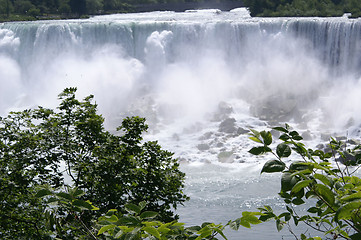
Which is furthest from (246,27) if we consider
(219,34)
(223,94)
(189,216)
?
(189,216)

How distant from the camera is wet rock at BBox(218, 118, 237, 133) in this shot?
1983 cm

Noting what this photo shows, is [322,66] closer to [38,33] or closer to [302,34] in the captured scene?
[302,34]

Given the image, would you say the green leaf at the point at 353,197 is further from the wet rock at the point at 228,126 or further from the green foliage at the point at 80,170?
the wet rock at the point at 228,126

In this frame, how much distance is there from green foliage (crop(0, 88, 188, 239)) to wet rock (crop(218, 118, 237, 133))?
44.8 ft

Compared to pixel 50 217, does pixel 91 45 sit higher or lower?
lower

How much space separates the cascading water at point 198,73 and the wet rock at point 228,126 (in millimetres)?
49

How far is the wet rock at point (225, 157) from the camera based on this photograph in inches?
680

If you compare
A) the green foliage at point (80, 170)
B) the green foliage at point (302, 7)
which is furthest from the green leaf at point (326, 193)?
the green foliage at point (302, 7)

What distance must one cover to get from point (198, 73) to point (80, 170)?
20.1 metres

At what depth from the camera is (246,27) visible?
2508 centimetres

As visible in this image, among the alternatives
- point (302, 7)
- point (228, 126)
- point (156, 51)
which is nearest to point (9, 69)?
point (156, 51)

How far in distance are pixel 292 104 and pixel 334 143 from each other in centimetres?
1952

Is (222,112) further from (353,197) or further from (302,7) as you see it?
(353,197)

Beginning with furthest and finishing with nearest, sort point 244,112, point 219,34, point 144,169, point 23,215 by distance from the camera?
1. point 219,34
2. point 244,112
3. point 144,169
4. point 23,215
